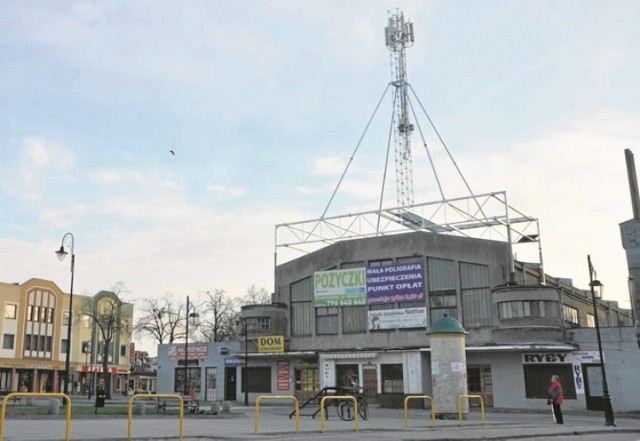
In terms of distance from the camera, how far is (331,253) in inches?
1892

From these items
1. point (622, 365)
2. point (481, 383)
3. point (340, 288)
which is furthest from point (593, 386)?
point (340, 288)

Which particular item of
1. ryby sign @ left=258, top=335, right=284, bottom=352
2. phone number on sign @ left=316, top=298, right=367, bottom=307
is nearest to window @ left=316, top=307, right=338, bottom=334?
phone number on sign @ left=316, top=298, right=367, bottom=307

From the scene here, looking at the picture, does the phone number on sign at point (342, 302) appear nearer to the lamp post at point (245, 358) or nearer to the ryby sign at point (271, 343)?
the ryby sign at point (271, 343)

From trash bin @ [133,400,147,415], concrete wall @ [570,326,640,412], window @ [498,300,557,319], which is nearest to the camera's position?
trash bin @ [133,400,147,415]

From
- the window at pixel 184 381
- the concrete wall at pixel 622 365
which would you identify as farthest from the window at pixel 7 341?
the concrete wall at pixel 622 365

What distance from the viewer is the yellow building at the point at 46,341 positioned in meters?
71.2

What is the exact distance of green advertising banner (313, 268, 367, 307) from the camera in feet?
151

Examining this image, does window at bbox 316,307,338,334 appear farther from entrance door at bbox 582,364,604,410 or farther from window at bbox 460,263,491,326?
entrance door at bbox 582,364,604,410

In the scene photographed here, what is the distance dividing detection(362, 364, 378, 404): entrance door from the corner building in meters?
0.07

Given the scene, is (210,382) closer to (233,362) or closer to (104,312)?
(233,362)

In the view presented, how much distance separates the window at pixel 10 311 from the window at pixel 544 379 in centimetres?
5470

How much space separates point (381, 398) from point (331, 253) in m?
11.3

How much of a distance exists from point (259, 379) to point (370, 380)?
9658 millimetres

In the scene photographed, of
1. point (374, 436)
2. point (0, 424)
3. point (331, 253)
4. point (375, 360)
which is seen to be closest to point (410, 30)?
point (331, 253)
